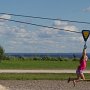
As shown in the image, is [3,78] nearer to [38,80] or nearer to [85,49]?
[38,80]

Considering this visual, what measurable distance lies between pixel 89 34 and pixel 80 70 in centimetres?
270

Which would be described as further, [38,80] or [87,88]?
[38,80]

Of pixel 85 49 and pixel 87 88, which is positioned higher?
pixel 85 49

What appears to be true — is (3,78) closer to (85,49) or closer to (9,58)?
(85,49)

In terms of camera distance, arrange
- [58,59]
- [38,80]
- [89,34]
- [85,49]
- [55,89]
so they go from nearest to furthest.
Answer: [89,34]
[85,49]
[55,89]
[38,80]
[58,59]

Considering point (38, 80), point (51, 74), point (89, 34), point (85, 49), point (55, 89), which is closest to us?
point (89, 34)

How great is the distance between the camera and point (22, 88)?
79.3 ft

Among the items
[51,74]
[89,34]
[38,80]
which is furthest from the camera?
[51,74]

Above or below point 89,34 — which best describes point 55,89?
below

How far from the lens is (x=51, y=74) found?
34.5m

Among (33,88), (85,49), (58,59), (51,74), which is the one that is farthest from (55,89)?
(58,59)

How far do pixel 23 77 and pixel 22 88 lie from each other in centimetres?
729

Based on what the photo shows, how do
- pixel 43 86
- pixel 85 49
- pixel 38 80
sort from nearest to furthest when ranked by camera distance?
pixel 85 49 → pixel 43 86 → pixel 38 80

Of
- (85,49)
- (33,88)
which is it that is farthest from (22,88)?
(85,49)
